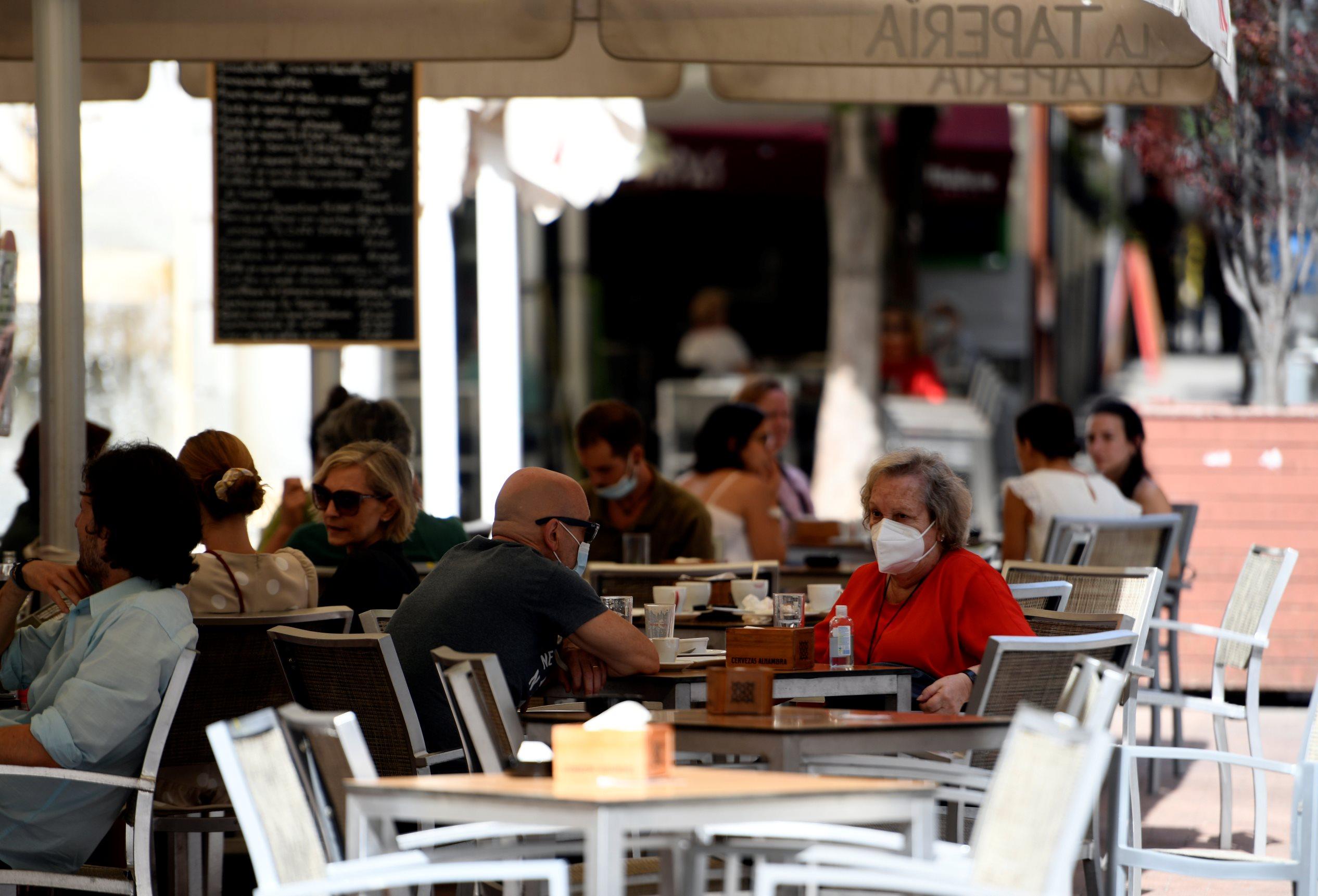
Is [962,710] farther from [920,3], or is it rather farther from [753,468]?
[753,468]

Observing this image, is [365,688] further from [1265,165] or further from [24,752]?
[1265,165]

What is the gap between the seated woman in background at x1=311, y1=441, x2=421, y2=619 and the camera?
200 inches

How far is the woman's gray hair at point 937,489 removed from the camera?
15.0 feet

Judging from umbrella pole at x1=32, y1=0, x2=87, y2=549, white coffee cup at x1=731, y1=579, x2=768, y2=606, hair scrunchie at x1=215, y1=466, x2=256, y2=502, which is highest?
umbrella pole at x1=32, y1=0, x2=87, y2=549

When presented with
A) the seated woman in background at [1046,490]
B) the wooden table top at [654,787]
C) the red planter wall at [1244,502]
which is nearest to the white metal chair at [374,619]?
the wooden table top at [654,787]

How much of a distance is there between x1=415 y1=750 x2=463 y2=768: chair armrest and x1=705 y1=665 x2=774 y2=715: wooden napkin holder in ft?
2.90

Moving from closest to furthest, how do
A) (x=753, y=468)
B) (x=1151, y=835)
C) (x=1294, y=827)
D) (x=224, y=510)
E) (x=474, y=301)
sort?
(x=1294, y=827), (x=224, y=510), (x=1151, y=835), (x=753, y=468), (x=474, y=301)

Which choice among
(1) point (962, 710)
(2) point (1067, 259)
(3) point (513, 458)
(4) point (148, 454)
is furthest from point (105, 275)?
(2) point (1067, 259)

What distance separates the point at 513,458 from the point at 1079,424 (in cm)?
944

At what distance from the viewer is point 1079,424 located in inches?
708

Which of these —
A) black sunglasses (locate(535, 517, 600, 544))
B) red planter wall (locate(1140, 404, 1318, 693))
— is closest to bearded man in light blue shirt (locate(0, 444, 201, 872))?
black sunglasses (locate(535, 517, 600, 544))

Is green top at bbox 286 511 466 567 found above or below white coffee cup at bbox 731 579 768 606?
above

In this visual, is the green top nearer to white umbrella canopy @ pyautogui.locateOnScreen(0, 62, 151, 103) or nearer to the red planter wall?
white umbrella canopy @ pyautogui.locateOnScreen(0, 62, 151, 103)

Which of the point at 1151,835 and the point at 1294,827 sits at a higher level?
the point at 1294,827
